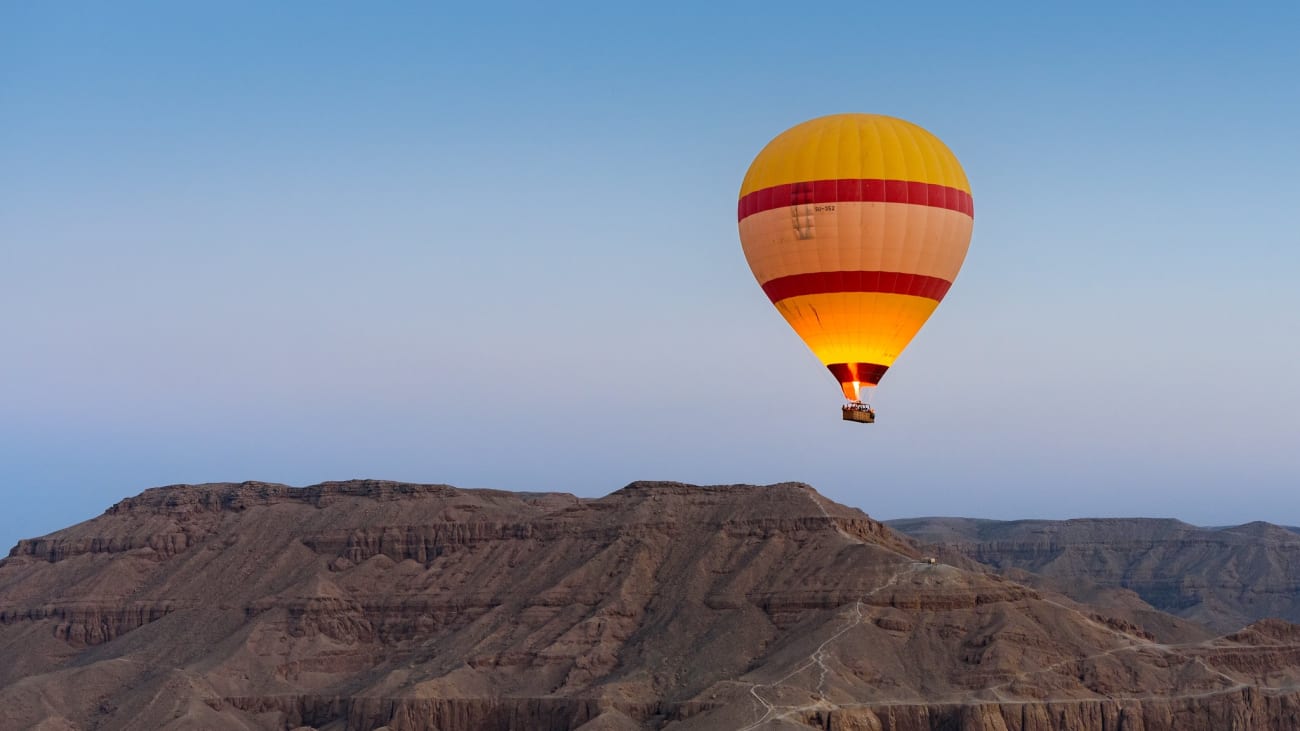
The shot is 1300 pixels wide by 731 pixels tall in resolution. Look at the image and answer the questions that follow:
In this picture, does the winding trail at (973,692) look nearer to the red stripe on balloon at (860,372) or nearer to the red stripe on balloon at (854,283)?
the red stripe on balloon at (860,372)

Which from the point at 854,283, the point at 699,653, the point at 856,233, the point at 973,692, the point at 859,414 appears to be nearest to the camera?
the point at 859,414

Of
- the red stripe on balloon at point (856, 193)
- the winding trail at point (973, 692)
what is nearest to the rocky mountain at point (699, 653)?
the winding trail at point (973, 692)

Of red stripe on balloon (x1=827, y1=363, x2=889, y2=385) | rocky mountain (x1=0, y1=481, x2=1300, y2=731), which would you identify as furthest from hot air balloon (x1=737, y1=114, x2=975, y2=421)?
rocky mountain (x1=0, y1=481, x2=1300, y2=731)

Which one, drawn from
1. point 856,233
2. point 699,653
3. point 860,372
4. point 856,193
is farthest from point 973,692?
point 856,193

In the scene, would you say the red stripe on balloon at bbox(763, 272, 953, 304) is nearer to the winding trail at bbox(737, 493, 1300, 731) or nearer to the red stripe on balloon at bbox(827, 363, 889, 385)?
the red stripe on balloon at bbox(827, 363, 889, 385)

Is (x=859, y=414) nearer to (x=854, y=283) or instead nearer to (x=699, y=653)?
(x=854, y=283)
